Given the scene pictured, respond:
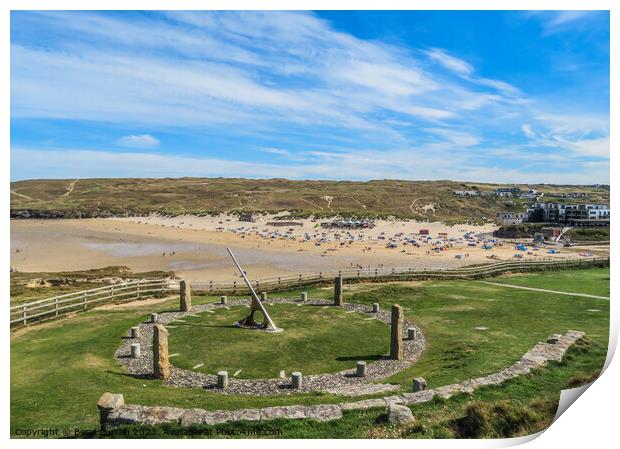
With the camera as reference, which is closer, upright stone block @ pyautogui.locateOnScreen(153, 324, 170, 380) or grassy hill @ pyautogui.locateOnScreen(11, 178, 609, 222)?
upright stone block @ pyautogui.locateOnScreen(153, 324, 170, 380)

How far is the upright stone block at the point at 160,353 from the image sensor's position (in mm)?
15453

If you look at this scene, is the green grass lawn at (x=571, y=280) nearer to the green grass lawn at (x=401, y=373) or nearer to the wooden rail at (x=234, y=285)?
the wooden rail at (x=234, y=285)

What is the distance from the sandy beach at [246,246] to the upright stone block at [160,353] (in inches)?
1225

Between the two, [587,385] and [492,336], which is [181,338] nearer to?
[492,336]

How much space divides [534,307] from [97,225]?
101351 millimetres

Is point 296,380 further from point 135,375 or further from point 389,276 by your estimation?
point 389,276

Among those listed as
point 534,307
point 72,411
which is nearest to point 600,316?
point 534,307

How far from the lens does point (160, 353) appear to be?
15500mm

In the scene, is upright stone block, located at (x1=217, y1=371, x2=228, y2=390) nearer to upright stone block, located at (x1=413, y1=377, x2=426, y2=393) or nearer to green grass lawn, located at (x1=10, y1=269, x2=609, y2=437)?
green grass lawn, located at (x1=10, y1=269, x2=609, y2=437)

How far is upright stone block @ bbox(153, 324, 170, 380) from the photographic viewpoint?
15453 mm

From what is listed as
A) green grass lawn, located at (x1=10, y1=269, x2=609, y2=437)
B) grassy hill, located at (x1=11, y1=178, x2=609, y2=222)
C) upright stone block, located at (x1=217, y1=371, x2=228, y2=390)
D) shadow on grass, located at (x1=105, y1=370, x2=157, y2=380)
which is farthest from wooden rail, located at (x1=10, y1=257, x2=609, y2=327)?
grassy hill, located at (x1=11, y1=178, x2=609, y2=222)

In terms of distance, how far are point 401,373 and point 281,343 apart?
5982 mm

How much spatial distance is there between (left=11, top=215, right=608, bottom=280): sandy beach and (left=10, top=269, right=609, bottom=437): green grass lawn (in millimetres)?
24770

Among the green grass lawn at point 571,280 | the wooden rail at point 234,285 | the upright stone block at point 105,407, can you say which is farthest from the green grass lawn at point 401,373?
the green grass lawn at point 571,280
